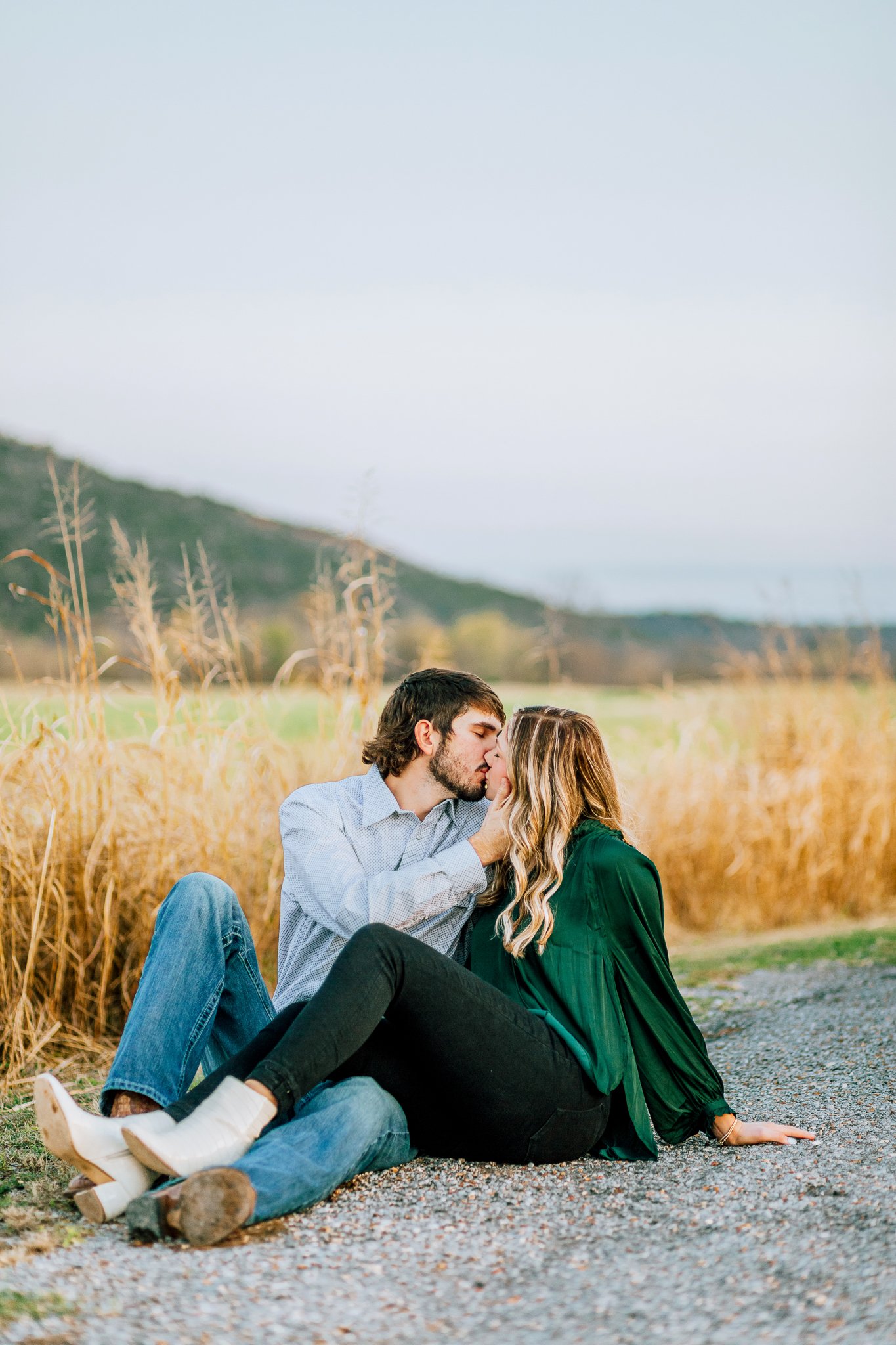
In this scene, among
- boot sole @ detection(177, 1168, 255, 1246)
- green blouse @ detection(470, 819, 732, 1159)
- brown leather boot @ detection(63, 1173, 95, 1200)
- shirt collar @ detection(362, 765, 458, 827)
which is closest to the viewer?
boot sole @ detection(177, 1168, 255, 1246)

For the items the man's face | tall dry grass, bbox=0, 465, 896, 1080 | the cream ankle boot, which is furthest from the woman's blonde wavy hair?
the cream ankle boot

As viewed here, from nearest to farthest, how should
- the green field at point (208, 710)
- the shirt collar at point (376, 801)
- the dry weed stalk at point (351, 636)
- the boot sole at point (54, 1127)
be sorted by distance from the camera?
the boot sole at point (54, 1127) → the shirt collar at point (376, 801) → the green field at point (208, 710) → the dry weed stalk at point (351, 636)

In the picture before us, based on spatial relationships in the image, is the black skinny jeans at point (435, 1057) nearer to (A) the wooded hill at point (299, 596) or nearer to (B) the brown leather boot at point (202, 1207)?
(B) the brown leather boot at point (202, 1207)

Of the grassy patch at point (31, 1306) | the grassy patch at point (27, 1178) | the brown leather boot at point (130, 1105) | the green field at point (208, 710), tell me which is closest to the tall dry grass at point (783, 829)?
the green field at point (208, 710)

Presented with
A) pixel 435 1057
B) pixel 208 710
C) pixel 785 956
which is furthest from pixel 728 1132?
pixel 785 956

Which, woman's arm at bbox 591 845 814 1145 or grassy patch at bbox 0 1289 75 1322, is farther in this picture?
woman's arm at bbox 591 845 814 1145

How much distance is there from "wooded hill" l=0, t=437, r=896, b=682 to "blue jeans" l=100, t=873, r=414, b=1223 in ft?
5.92

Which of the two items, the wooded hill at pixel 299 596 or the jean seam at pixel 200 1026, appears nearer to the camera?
the jean seam at pixel 200 1026

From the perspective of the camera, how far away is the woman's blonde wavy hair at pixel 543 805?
257cm

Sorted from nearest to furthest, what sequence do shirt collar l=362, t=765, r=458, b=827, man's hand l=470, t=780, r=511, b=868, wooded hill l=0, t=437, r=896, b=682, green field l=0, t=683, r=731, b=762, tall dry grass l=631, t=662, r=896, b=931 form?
man's hand l=470, t=780, r=511, b=868 < shirt collar l=362, t=765, r=458, b=827 < green field l=0, t=683, r=731, b=762 < wooded hill l=0, t=437, r=896, b=682 < tall dry grass l=631, t=662, r=896, b=931

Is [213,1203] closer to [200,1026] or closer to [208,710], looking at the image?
[200,1026]

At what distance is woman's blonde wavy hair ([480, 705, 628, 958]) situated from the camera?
2.57 meters

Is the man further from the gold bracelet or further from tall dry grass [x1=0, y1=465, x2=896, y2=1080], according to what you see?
the gold bracelet

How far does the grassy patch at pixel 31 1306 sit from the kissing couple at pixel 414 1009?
0.23 metres
